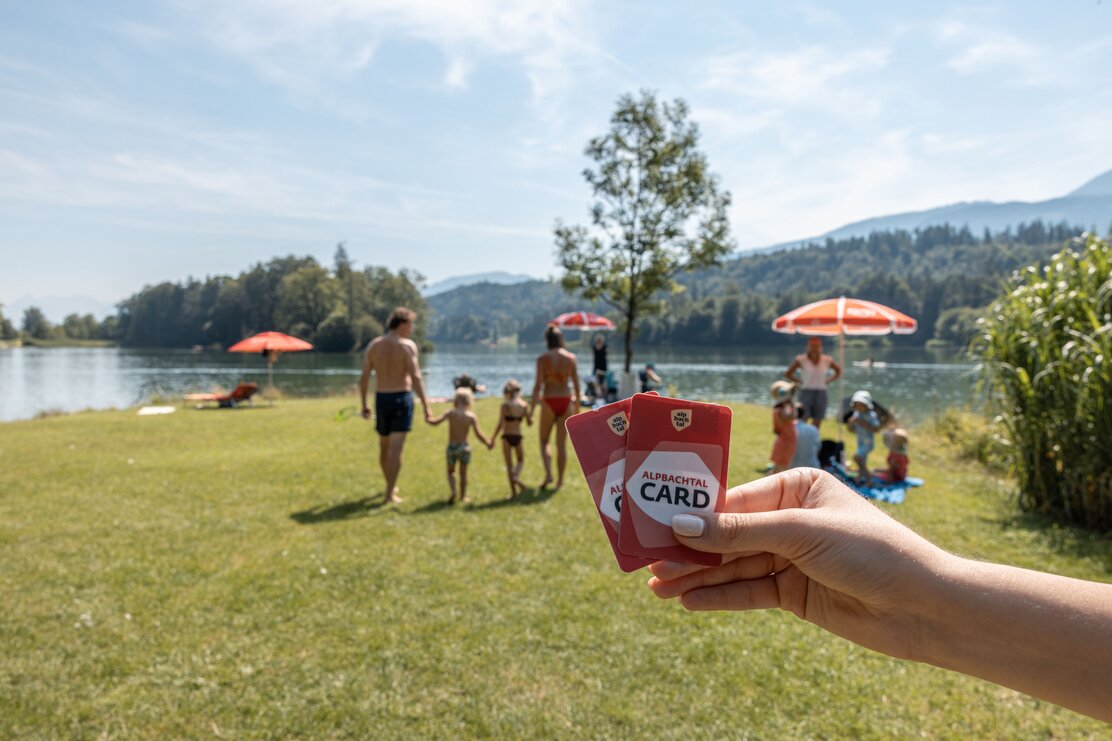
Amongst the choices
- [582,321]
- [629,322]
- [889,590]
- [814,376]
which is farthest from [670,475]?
[582,321]

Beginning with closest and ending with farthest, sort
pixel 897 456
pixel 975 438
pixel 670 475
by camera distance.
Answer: pixel 670 475 < pixel 897 456 < pixel 975 438

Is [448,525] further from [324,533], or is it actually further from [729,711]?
[729,711]

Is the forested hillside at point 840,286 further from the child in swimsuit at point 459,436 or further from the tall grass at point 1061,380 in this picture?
the child in swimsuit at point 459,436

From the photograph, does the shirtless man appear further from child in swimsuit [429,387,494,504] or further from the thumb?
the thumb

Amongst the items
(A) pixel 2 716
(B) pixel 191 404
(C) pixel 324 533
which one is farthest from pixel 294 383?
(A) pixel 2 716

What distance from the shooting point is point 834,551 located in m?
1.14

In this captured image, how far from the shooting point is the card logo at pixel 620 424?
1274 mm

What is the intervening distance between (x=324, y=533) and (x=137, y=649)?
209 cm

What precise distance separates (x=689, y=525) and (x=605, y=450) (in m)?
0.23

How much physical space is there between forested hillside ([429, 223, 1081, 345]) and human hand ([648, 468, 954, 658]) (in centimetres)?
5500

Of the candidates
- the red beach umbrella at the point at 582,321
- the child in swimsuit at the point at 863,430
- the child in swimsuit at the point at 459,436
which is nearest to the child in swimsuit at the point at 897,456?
the child in swimsuit at the point at 863,430

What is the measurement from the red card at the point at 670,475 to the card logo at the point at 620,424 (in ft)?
0.12

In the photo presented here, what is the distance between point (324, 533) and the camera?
558 centimetres

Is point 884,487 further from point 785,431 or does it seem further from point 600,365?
point 600,365
